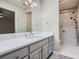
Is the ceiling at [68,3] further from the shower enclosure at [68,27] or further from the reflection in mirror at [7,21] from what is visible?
the reflection in mirror at [7,21]

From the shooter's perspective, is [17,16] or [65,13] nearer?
[17,16]

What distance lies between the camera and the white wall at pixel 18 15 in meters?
2.07

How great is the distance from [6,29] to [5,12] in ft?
1.15

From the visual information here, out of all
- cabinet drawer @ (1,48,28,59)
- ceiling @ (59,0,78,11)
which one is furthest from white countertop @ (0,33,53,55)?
ceiling @ (59,0,78,11)

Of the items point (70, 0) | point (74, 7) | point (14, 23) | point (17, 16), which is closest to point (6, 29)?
point (14, 23)

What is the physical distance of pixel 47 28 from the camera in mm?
4215

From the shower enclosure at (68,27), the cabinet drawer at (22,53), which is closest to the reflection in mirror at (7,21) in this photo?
the cabinet drawer at (22,53)

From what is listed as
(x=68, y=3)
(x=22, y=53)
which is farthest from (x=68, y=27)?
(x=22, y=53)

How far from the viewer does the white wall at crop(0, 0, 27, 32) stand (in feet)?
→ 6.80

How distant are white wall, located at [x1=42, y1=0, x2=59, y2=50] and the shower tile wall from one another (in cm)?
226

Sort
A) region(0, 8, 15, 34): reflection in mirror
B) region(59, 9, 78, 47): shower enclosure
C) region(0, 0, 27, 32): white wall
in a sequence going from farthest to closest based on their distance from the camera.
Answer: region(59, 9, 78, 47): shower enclosure, region(0, 0, 27, 32): white wall, region(0, 8, 15, 34): reflection in mirror

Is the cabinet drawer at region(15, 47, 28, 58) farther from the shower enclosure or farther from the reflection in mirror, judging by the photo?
the shower enclosure

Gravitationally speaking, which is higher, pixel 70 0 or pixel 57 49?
pixel 70 0

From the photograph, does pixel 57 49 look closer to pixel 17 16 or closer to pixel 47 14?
pixel 47 14
